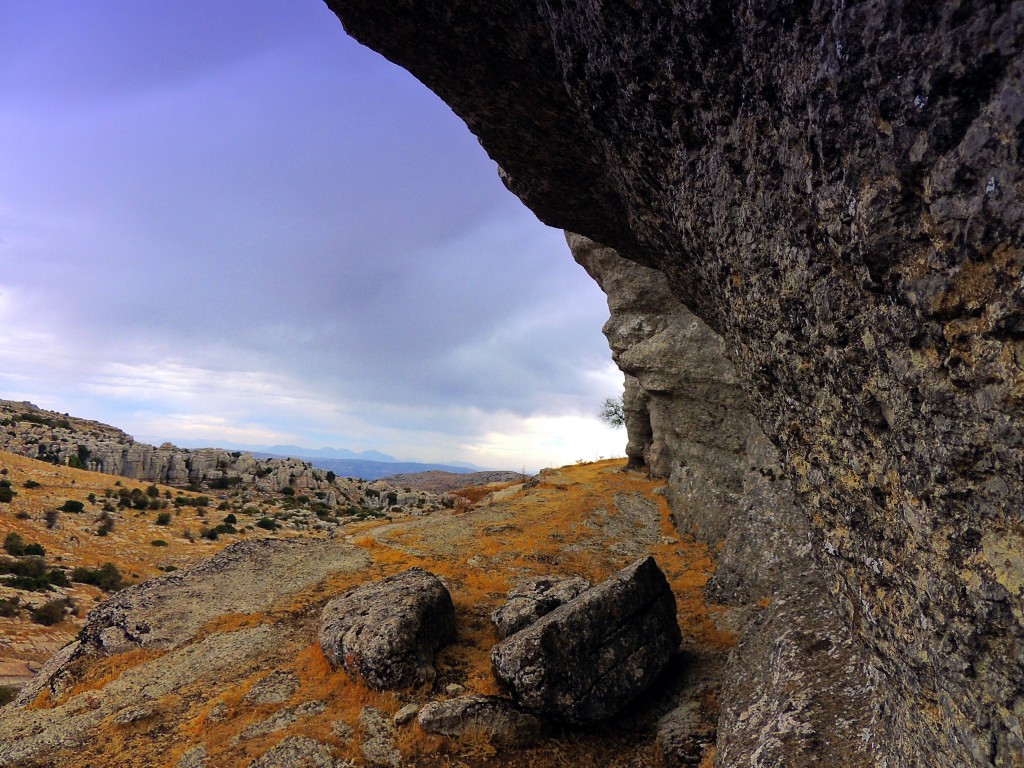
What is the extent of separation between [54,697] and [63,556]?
21435mm

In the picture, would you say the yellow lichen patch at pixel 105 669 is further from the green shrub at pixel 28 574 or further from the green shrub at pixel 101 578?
the green shrub at pixel 101 578

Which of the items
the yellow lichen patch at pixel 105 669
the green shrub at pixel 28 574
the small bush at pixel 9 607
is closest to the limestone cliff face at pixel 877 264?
the yellow lichen patch at pixel 105 669

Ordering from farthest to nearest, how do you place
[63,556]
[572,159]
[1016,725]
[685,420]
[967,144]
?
[63,556] < [685,420] < [572,159] < [1016,725] < [967,144]

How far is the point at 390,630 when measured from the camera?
11867mm

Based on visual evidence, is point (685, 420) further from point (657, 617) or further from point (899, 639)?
point (899, 639)

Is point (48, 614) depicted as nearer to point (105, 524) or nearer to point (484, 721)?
point (105, 524)

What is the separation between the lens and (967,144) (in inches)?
129

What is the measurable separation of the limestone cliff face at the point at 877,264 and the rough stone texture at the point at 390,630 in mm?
8897

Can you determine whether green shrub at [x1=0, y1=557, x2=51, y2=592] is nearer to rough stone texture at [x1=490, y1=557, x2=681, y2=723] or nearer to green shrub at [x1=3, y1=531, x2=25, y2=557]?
green shrub at [x1=3, y1=531, x2=25, y2=557]

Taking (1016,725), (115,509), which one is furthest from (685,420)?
(115,509)

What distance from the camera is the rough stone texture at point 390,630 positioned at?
11.4 meters

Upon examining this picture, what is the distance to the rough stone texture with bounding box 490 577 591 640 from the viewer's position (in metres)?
12.9

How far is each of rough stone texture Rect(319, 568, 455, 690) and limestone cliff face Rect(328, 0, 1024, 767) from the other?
890 cm

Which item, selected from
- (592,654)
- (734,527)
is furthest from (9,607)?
(734,527)
